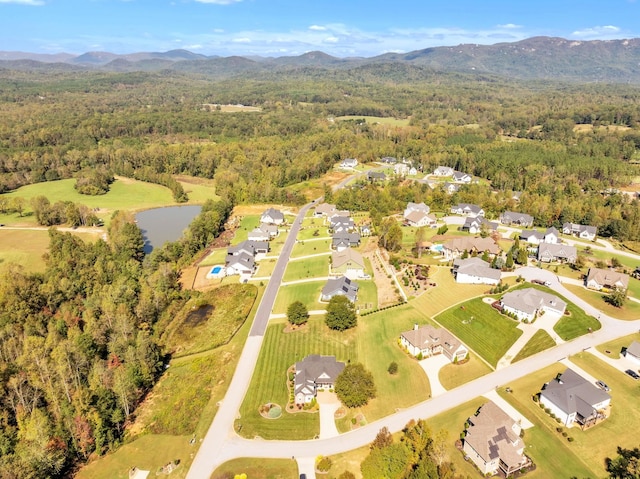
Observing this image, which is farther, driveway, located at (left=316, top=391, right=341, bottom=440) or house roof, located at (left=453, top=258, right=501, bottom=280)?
house roof, located at (left=453, top=258, right=501, bottom=280)

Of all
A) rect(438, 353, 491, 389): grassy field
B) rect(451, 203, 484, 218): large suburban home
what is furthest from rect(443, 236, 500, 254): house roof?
rect(438, 353, 491, 389): grassy field

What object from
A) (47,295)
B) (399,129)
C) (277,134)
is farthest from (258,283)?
(399,129)

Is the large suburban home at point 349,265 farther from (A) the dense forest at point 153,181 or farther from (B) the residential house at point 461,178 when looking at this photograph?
(B) the residential house at point 461,178

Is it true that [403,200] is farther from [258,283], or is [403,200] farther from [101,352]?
[101,352]

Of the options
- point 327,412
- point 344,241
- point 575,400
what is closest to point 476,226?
point 344,241

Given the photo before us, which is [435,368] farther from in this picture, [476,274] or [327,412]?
[476,274]

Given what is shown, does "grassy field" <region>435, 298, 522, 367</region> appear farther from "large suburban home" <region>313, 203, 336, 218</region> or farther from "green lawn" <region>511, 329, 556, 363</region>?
"large suburban home" <region>313, 203, 336, 218</region>

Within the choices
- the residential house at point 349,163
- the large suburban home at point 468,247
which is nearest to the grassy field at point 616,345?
the large suburban home at point 468,247
